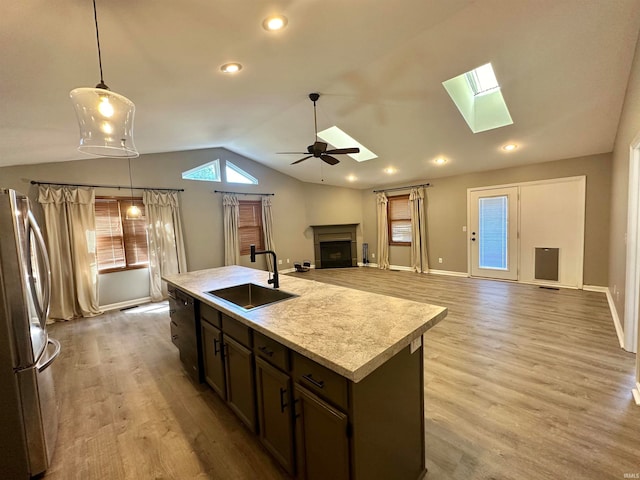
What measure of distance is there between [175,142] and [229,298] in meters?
3.67

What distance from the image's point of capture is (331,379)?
45.9 inches

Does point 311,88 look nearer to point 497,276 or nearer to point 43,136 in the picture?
point 43,136

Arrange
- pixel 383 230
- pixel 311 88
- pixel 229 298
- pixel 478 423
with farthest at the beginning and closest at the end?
pixel 383 230, pixel 311 88, pixel 229 298, pixel 478 423

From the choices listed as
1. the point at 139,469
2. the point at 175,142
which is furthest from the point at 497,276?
the point at 175,142

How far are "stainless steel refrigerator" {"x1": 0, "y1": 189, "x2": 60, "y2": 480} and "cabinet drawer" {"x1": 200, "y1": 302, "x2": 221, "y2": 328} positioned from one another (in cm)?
95

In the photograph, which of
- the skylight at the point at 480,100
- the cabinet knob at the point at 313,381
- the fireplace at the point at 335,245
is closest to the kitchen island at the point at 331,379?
the cabinet knob at the point at 313,381

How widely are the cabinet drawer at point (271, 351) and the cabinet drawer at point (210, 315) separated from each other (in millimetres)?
547

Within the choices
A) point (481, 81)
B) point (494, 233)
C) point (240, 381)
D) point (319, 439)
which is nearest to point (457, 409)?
point (319, 439)

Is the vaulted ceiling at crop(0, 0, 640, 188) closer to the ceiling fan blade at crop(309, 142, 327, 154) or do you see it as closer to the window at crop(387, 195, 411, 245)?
the ceiling fan blade at crop(309, 142, 327, 154)

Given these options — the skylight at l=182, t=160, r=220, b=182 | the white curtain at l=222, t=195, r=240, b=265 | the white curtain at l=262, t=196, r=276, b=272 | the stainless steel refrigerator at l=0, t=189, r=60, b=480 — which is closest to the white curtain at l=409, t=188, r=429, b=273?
the white curtain at l=262, t=196, r=276, b=272

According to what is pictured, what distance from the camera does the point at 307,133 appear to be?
491 centimetres

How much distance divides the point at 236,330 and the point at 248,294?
29.3 inches

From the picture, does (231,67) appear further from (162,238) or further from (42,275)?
(162,238)

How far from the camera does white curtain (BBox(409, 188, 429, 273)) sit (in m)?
6.93
